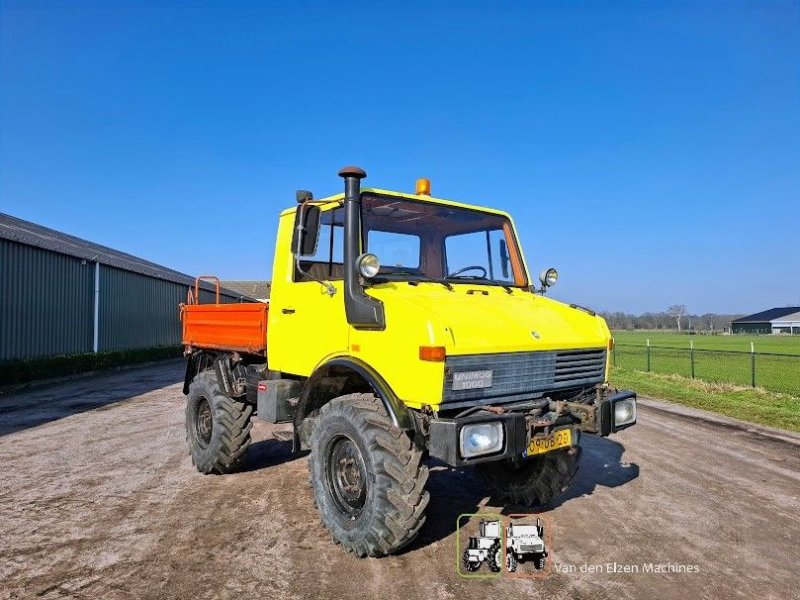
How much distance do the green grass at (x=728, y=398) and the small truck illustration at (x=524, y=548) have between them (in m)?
7.42

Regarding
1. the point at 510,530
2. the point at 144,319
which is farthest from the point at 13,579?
the point at 144,319

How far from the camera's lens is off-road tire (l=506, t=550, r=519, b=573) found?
3732 millimetres

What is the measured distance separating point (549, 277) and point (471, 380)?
80.2 inches

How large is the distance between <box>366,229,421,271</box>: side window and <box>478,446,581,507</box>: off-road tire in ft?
6.72

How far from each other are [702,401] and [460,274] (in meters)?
9.99

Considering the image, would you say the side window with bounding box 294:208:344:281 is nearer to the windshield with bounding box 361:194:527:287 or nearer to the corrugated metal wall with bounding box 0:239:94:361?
the windshield with bounding box 361:194:527:287

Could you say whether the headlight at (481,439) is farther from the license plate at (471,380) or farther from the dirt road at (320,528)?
the dirt road at (320,528)

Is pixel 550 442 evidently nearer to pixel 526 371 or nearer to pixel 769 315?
pixel 526 371

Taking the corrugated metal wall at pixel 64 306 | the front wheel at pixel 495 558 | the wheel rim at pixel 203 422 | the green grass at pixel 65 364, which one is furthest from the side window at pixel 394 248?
the corrugated metal wall at pixel 64 306

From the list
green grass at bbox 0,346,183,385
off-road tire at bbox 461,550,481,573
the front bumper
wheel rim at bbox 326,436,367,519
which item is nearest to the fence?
the front bumper

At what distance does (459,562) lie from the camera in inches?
149

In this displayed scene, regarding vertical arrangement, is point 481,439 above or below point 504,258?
below

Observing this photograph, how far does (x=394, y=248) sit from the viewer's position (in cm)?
463

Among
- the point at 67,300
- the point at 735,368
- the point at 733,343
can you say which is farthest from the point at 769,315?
the point at 67,300
